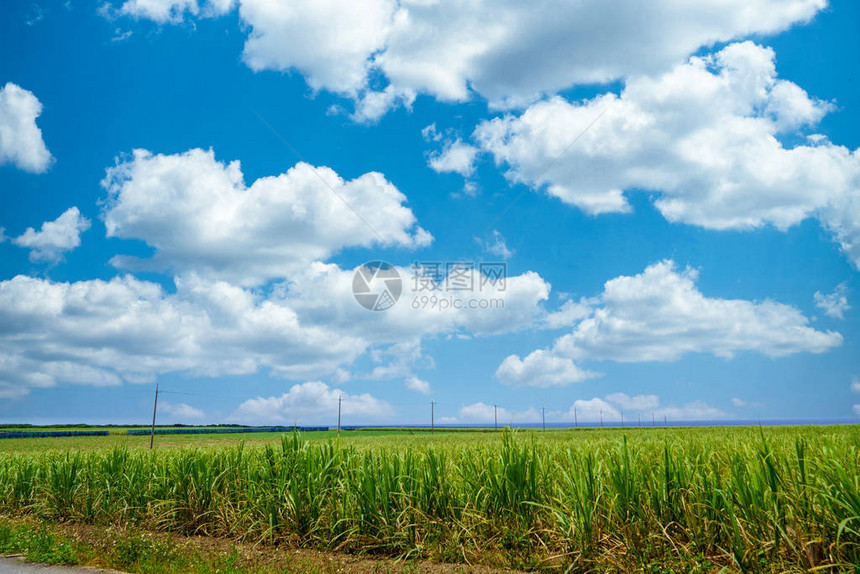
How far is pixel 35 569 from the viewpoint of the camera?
7242 mm

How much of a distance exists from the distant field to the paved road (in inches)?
72.4

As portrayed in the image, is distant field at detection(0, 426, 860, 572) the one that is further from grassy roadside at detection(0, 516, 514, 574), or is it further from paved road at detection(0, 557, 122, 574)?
paved road at detection(0, 557, 122, 574)

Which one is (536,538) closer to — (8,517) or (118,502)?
(118,502)

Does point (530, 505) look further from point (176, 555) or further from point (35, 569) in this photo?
point (35, 569)

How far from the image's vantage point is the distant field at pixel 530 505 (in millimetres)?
5531

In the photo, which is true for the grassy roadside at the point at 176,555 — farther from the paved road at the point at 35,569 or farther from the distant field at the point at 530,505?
the distant field at the point at 530,505

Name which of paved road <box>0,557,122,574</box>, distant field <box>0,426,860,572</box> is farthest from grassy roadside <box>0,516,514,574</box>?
distant field <box>0,426,860,572</box>

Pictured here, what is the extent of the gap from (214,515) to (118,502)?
260cm

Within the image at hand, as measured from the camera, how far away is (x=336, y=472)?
27.2 feet

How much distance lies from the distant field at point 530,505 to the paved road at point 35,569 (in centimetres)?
184

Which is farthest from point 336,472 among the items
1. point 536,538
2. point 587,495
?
point 587,495

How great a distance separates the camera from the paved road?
22.7 ft

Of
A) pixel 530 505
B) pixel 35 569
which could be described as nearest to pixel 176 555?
pixel 35 569

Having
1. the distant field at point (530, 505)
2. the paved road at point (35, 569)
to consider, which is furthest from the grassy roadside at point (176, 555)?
the distant field at point (530, 505)
